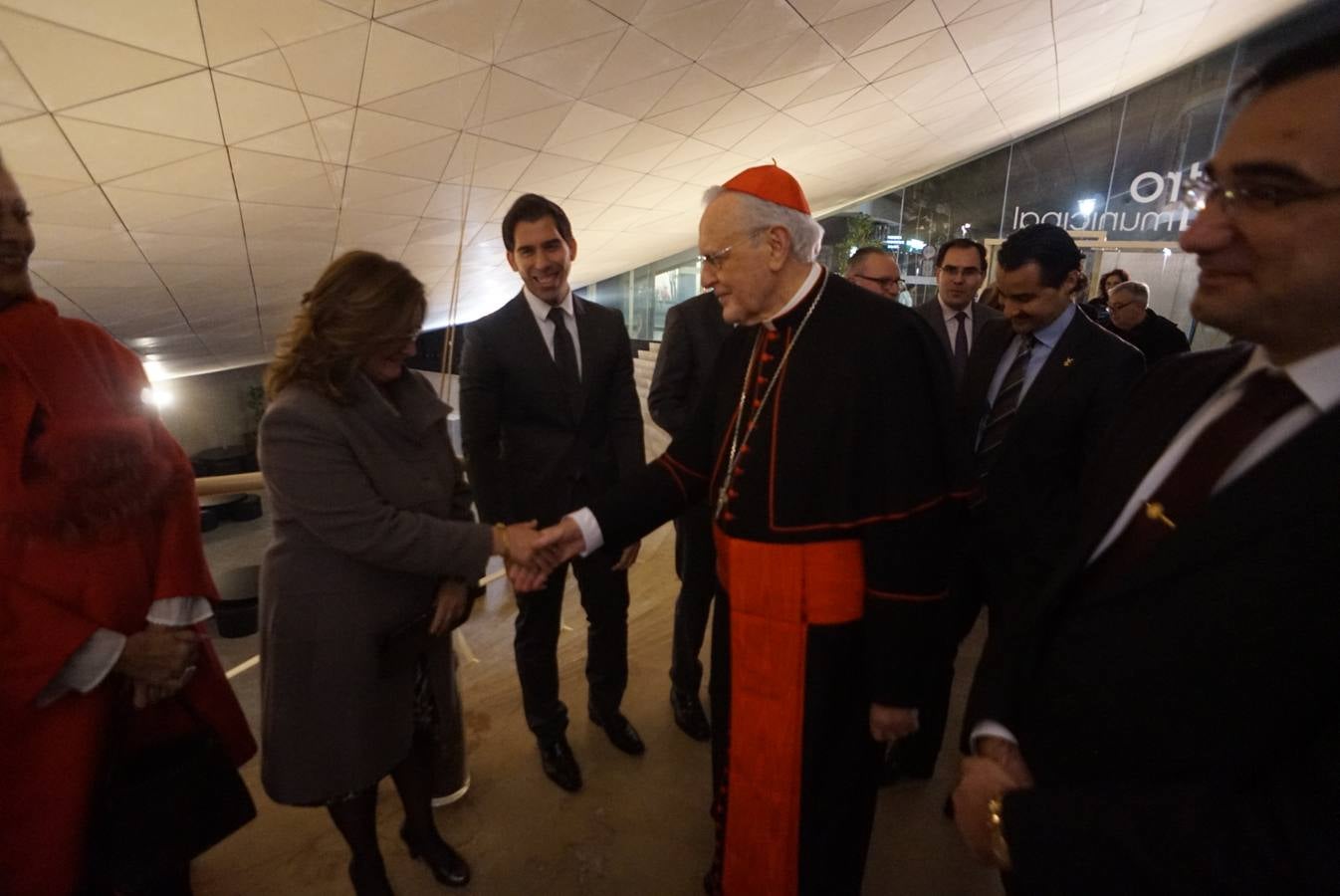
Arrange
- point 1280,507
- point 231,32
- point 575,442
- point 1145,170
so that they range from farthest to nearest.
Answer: point 1145,170
point 231,32
point 575,442
point 1280,507

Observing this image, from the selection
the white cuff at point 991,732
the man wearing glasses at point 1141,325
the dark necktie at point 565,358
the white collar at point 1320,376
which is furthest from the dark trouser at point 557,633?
the man wearing glasses at point 1141,325

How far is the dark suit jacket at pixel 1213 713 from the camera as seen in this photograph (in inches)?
21.2

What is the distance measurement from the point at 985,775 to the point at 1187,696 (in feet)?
0.91

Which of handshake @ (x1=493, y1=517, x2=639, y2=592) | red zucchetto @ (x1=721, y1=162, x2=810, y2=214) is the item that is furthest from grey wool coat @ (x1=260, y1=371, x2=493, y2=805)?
red zucchetto @ (x1=721, y1=162, x2=810, y2=214)

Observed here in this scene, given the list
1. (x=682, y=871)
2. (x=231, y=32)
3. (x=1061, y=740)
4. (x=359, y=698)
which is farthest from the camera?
(x=231, y=32)

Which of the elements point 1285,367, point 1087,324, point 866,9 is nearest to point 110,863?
point 1285,367

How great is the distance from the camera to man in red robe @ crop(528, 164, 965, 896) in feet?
3.91

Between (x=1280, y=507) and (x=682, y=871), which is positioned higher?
(x=1280, y=507)

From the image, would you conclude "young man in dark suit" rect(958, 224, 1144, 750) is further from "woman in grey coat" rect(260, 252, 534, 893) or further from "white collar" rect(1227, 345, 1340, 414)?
"woman in grey coat" rect(260, 252, 534, 893)

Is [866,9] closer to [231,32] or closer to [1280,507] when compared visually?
[231,32]

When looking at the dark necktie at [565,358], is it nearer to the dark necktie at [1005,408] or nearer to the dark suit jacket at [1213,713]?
the dark necktie at [1005,408]

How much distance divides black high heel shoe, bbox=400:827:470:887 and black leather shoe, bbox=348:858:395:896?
0.56 feet

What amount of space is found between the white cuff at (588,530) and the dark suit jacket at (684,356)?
0.81m

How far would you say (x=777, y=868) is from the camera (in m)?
1.28
